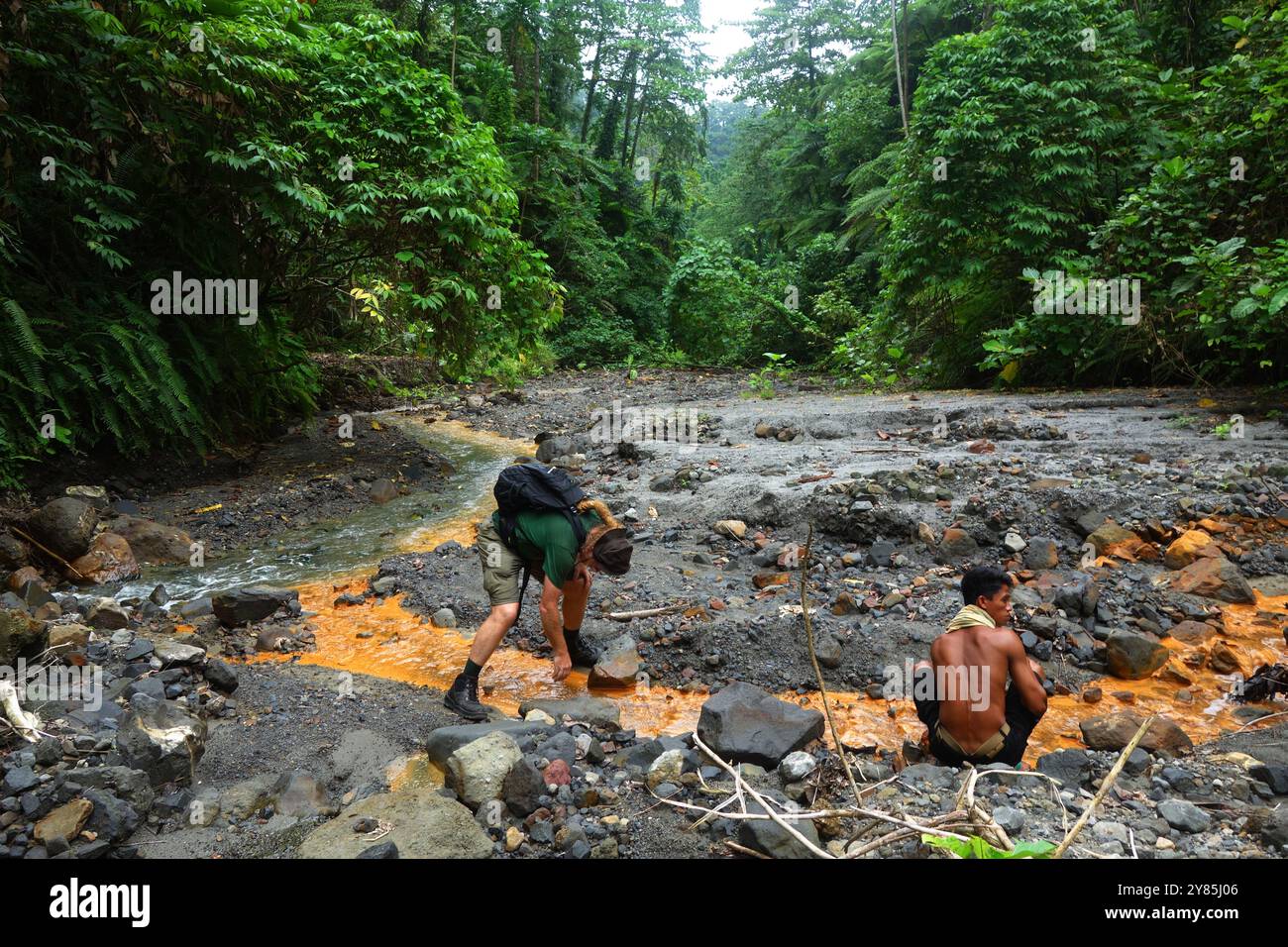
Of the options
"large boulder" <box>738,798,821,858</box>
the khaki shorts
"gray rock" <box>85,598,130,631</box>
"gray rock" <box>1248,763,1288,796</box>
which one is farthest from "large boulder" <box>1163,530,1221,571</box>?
"gray rock" <box>85,598,130,631</box>

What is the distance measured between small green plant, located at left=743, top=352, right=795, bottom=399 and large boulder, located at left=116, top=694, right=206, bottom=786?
13.2m

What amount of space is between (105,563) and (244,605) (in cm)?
189

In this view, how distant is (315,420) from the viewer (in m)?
11.7

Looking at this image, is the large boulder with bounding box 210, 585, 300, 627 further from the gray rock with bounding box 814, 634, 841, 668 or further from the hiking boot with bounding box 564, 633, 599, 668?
the gray rock with bounding box 814, 634, 841, 668

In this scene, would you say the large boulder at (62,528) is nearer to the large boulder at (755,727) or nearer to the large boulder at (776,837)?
the large boulder at (755,727)

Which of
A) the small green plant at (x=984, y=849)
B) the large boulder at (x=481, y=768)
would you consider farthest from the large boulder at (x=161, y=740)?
the small green plant at (x=984, y=849)

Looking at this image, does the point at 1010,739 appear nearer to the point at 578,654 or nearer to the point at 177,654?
the point at 578,654

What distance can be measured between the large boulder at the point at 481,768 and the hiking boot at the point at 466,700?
3.28ft

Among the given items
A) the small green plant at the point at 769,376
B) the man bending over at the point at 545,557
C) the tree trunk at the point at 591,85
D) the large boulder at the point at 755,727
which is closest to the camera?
the large boulder at the point at 755,727

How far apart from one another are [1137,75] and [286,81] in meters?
13.3

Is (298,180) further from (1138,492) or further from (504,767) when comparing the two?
(1138,492)

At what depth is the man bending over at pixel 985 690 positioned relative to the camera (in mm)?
3354

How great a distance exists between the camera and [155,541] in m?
7.14

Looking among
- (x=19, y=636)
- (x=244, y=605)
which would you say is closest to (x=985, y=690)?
(x=19, y=636)
